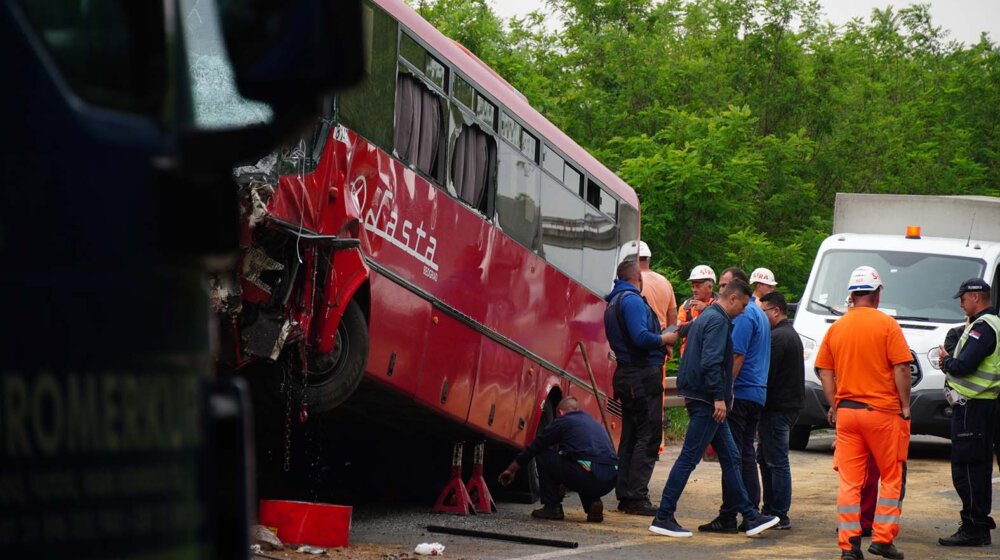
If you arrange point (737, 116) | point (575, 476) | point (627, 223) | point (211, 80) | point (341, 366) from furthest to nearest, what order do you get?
point (737, 116) < point (627, 223) < point (575, 476) < point (341, 366) < point (211, 80)

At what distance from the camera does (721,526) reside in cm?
1219

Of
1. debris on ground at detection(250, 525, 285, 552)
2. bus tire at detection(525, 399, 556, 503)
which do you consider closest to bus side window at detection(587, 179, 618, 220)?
bus tire at detection(525, 399, 556, 503)

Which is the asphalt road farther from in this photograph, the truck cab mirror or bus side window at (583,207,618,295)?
the truck cab mirror

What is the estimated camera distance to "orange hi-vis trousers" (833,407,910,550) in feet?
34.3

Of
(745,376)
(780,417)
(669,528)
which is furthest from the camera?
(780,417)

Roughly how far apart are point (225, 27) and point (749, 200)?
101ft

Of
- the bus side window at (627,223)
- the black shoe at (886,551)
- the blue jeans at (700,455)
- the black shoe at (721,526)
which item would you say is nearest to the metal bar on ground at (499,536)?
the blue jeans at (700,455)

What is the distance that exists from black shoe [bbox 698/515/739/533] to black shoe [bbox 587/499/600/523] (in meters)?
0.84

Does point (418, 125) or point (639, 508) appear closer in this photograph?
point (418, 125)

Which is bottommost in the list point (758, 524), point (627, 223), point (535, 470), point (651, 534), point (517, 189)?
point (651, 534)

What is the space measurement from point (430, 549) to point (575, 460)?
2.47 metres

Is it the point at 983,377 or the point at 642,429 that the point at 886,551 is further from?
the point at 642,429

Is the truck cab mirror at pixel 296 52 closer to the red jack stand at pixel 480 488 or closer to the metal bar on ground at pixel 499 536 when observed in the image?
the metal bar on ground at pixel 499 536

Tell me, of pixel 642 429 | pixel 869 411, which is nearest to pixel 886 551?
pixel 869 411
